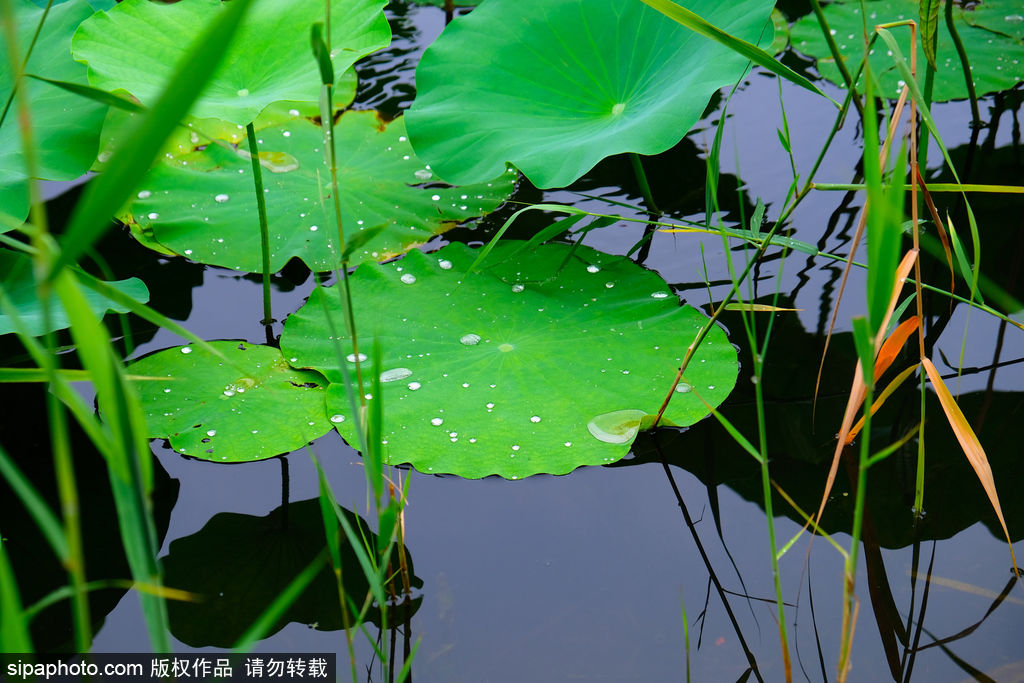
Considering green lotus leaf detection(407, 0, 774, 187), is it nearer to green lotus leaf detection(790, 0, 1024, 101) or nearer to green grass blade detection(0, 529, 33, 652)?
green lotus leaf detection(790, 0, 1024, 101)

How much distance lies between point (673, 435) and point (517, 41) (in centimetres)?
100

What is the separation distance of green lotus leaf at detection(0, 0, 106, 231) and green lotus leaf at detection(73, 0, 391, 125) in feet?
0.22

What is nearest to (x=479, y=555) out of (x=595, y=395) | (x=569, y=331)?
(x=595, y=395)

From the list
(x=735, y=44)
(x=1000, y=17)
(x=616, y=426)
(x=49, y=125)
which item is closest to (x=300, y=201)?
(x=49, y=125)

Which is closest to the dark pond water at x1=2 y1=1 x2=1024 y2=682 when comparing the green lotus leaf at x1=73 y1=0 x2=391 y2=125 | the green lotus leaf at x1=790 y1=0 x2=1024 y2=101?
the green lotus leaf at x1=73 y1=0 x2=391 y2=125

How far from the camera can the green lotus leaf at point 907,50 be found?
7.20 feet

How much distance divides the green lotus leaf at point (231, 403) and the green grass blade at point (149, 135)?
0.84 meters

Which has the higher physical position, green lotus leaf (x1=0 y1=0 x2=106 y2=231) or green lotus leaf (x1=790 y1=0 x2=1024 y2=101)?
green lotus leaf (x1=790 y1=0 x2=1024 y2=101)

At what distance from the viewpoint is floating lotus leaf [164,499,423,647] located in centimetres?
104

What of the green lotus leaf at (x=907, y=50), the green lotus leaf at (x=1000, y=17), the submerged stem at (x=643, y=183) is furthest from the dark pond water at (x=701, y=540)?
the green lotus leaf at (x=1000, y=17)

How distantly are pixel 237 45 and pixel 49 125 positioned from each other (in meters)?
0.42

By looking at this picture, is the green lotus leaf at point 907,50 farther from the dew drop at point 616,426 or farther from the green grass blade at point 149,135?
the green grass blade at point 149,135

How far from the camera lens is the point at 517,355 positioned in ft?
4.69

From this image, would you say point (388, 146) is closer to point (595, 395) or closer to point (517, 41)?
point (517, 41)
